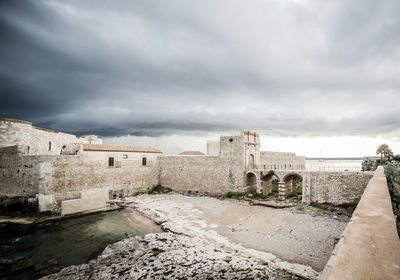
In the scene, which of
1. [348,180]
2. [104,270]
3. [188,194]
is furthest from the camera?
[188,194]

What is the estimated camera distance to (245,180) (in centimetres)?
2280

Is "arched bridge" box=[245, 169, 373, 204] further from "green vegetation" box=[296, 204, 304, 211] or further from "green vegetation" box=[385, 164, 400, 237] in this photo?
"green vegetation" box=[385, 164, 400, 237]

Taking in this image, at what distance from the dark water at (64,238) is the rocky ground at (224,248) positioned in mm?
1121

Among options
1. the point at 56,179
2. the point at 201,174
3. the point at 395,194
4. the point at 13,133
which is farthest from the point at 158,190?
the point at 395,194

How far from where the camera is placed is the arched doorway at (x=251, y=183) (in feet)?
76.6

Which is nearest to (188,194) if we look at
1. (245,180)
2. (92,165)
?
(245,180)

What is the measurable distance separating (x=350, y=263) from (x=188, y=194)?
22.5 metres

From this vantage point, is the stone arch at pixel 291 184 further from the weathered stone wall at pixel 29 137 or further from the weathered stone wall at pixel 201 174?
the weathered stone wall at pixel 29 137

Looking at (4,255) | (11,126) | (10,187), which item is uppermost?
(11,126)

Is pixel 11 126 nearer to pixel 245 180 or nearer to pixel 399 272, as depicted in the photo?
pixel 245 180

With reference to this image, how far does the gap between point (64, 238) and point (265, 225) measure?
537 inches

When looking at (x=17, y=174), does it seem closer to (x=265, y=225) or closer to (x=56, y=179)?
(x=56, y=179)

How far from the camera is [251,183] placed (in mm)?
23984

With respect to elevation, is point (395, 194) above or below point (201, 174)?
above
